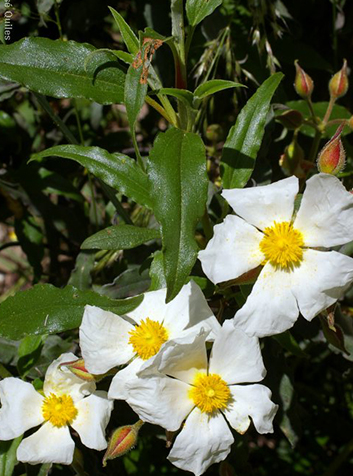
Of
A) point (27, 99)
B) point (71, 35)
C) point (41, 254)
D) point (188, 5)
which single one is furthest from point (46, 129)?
point (188, 5)

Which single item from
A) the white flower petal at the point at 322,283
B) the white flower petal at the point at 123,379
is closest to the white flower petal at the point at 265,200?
the white flower petal at the point at 322,283

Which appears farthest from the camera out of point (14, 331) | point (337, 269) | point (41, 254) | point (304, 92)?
point (41, 254)

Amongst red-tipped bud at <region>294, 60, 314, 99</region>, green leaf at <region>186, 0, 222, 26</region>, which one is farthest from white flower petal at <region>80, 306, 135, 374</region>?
→ red-tipped bud at <region>294, 60, 314, 99</region>

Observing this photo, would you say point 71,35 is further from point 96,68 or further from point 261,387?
point 261,387

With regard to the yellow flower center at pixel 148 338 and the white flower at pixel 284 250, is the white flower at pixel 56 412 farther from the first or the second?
the white flower at pixel 284 250

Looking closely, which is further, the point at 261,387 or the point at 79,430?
the point at 79,430

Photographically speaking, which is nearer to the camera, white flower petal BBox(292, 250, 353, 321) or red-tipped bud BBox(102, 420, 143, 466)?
white flower petal BBox(292, 250, 353, 321)

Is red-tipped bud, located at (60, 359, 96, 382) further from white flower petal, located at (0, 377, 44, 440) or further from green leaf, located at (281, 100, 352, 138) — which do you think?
green leaf, located at (281, 100, 352, 138)
